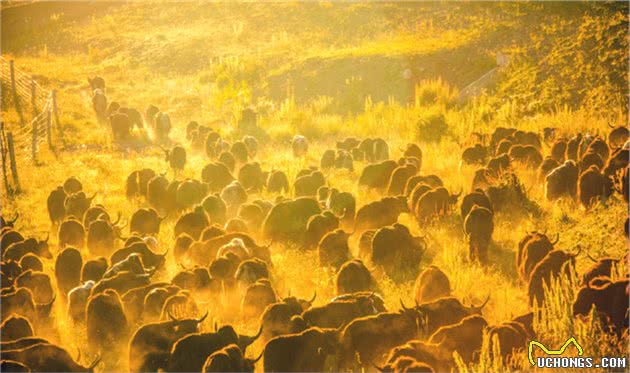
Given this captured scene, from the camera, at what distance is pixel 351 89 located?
1095 inches

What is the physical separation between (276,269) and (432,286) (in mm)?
2943

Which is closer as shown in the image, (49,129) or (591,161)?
(591,161)

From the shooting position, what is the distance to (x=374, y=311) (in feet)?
26.6

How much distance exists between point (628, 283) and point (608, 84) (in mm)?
14603

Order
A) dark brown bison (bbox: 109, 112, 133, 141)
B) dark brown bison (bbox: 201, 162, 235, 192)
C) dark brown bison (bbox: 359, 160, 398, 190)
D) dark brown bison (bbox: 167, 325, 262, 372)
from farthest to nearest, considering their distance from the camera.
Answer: dark brown bison (bbox: 109, 112, 133, 141)
dark brown bison (bbox: 201, 162, 235, 192)
dark brown bison (bbox: 359, 160, 398, 190)
dark brown bison (bbox: 167, 325, 262, 372)

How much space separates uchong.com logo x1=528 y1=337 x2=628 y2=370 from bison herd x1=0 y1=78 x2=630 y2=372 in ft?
0.75

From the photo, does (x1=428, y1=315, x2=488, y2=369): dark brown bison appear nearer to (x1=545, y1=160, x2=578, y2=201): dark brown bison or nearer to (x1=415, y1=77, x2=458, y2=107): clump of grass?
(x1=545, y1=160, x2=578, y2=201): dark brown bison

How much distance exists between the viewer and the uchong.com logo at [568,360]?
6.76 metres

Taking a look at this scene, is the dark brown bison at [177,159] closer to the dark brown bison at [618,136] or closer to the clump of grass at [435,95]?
the clump of grass at [435,95]

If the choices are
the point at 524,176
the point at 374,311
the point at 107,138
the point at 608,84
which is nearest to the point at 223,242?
the point at 374,311

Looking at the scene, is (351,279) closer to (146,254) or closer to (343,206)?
(146,254)

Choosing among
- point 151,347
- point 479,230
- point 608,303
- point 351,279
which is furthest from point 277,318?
point 479,230

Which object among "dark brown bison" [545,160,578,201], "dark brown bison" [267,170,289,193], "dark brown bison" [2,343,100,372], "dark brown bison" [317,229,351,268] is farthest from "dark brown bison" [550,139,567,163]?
"dark brown bison" [2,343,100,372]

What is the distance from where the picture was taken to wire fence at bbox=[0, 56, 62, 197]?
647 inches
